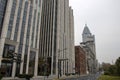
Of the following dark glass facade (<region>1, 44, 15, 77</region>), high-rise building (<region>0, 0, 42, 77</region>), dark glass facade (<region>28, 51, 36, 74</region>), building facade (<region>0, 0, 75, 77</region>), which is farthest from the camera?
dark glass facade (<region>28, 51, 36, 74</region>)

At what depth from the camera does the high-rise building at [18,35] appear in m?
45.1

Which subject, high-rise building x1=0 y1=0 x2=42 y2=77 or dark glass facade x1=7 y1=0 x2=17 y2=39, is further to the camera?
dark glass facade x1=7 y1=0 x2=17 y2=39

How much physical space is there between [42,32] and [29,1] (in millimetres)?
21486

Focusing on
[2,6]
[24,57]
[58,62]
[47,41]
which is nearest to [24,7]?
[2,6]

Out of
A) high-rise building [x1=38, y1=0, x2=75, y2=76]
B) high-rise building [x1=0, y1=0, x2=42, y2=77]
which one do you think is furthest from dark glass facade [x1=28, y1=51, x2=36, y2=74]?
high-rise building [x1=38, y1=0, x2=75, y2=76]

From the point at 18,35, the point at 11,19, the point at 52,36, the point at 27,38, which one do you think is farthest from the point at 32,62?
the point at 52,36

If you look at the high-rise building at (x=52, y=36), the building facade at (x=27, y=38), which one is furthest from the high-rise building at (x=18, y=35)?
the high-rise building at (x=52, y=36)

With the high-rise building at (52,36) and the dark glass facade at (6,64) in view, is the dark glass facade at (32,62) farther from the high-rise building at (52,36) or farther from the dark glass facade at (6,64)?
the high-rise building at (52,36)

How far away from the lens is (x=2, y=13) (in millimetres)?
45875

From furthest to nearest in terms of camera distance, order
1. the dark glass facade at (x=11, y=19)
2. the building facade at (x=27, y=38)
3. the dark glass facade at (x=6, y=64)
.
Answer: the dark glass facade at (x=11, y=19) → the building facade at (x=27, y=38) → the dark glass facade at (x=6, y=64)

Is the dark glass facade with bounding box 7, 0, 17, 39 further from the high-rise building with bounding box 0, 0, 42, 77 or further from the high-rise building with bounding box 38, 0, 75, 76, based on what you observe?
the high-rise building with bounding box 38, 0, 75, 76

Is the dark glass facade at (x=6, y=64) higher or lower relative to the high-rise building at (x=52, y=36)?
lower

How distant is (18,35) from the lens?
1945 inches

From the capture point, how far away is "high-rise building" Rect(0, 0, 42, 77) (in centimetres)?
4510
